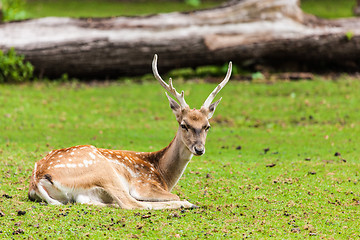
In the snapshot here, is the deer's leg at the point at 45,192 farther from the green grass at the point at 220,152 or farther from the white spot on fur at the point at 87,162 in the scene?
the white spot on fur at the point at 87,162

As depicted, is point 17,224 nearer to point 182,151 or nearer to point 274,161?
point 182,151

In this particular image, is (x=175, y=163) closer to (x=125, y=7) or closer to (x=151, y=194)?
(x=151, y=194)

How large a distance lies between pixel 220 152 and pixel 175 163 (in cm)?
315

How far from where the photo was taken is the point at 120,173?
723cm

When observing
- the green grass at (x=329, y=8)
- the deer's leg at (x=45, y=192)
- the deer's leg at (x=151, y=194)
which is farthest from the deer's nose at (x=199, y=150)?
the green grass at (x=329, y=8)

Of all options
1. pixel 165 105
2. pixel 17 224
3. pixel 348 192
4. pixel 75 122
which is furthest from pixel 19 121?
pixel 348 192

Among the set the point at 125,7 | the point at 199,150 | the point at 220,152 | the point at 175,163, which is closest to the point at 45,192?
the point at 175,163

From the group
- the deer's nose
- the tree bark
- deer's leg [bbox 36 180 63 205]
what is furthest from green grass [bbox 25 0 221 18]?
deer's leg [bbox 36 180 63 205]

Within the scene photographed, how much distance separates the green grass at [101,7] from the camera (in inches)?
931

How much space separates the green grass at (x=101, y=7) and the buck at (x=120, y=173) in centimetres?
1620

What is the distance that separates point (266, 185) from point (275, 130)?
4217mm

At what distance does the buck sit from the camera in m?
6.73

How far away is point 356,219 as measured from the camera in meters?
6.82

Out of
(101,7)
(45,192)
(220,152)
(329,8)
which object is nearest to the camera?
(45,192)
